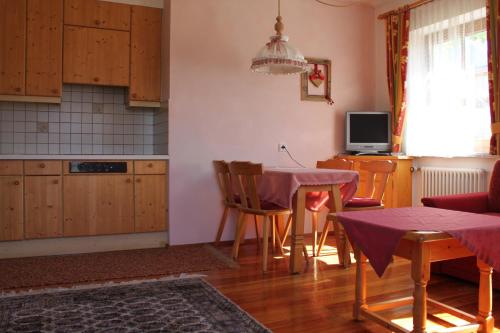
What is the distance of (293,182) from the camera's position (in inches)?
129

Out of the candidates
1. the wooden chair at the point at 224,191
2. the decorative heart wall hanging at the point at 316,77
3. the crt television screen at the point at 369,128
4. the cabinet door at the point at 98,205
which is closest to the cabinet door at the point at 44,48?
the cabinet door at the point at 98,205

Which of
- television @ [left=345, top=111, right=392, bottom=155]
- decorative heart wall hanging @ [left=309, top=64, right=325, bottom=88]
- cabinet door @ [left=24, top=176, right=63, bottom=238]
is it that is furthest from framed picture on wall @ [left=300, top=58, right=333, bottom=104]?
cabinet door @ [left=24, top=176, right=63, bottom=238]

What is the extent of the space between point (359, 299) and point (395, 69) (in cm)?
325

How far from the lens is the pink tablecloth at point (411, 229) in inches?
77.2

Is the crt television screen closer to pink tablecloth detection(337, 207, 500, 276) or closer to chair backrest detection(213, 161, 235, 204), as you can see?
chair backrest detection(213, 161, 235, 204)

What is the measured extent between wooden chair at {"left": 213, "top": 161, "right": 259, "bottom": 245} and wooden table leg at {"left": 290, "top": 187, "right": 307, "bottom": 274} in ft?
2.42

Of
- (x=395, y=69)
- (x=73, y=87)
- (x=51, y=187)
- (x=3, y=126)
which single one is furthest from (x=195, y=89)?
(x=395, y=69)

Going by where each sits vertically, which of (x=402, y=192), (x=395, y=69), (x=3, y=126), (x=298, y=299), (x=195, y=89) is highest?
(x=395, y=69)

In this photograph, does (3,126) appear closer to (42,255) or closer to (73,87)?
(73,87)

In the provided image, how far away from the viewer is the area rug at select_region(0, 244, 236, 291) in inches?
124

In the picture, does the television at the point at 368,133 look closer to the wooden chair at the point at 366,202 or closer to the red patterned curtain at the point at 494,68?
the wooden chair at the point at 366,202

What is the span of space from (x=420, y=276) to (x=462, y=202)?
1700 mm

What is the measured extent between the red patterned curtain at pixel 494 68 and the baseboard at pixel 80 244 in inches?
120

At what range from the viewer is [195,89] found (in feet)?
14.6
